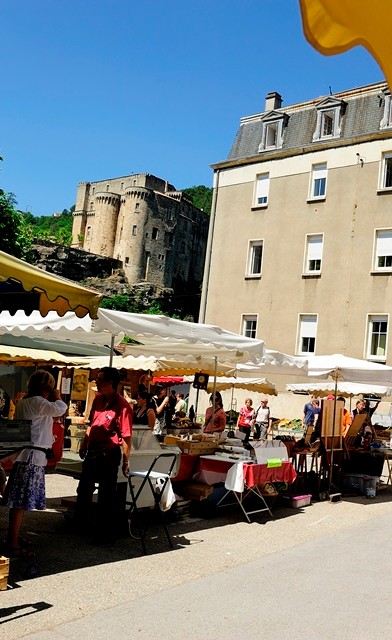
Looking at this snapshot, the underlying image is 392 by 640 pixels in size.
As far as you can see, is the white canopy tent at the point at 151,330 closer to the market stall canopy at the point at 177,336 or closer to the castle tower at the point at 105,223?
the market stall canopy at the point at 177,336

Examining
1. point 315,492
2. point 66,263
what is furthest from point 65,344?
point 66,263

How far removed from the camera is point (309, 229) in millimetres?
33531

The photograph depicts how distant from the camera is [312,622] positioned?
5.19 meters

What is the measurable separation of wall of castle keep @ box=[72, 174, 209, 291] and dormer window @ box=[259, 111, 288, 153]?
221 ft

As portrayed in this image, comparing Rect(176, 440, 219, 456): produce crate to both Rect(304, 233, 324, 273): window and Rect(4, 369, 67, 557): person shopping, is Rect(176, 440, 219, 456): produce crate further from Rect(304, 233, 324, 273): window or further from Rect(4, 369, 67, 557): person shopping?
Rect(304, 233, 324, 273): window

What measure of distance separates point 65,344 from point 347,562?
35.5 feet

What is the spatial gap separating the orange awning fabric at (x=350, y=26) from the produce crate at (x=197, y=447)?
8041 millimetres

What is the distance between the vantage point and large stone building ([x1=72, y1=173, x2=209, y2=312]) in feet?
340

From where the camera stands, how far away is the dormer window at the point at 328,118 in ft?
113

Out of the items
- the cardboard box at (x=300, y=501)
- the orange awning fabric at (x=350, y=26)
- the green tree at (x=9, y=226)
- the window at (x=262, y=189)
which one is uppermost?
the window at (x=262, y=189)

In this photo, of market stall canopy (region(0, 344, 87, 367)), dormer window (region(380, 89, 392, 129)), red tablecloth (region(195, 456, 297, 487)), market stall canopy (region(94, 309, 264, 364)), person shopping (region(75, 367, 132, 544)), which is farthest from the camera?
dormer window (region(380, 89, 392, 129))

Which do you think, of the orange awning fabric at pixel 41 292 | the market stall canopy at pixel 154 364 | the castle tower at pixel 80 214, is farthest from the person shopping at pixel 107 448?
the castle tower at pixel 80 214

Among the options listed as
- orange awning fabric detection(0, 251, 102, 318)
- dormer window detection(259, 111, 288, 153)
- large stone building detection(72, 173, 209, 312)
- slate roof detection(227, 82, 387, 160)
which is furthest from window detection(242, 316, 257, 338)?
large stone building detection(72, 173, 209, 312)

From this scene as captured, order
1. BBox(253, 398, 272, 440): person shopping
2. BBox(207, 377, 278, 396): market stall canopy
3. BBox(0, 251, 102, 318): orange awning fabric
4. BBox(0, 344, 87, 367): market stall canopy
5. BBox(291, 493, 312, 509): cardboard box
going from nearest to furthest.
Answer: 1. BBox(0, 251, 102, 318): orange awning fabric
2. BBox(291, 493, 312, 509): cardboard box
3. BBox(0, 344, 87, 367): market stall canopy
4. BBox(207, 377, 278, 396): market stall canopy
5. BBox(253, 398, 272, 440): person shopping
